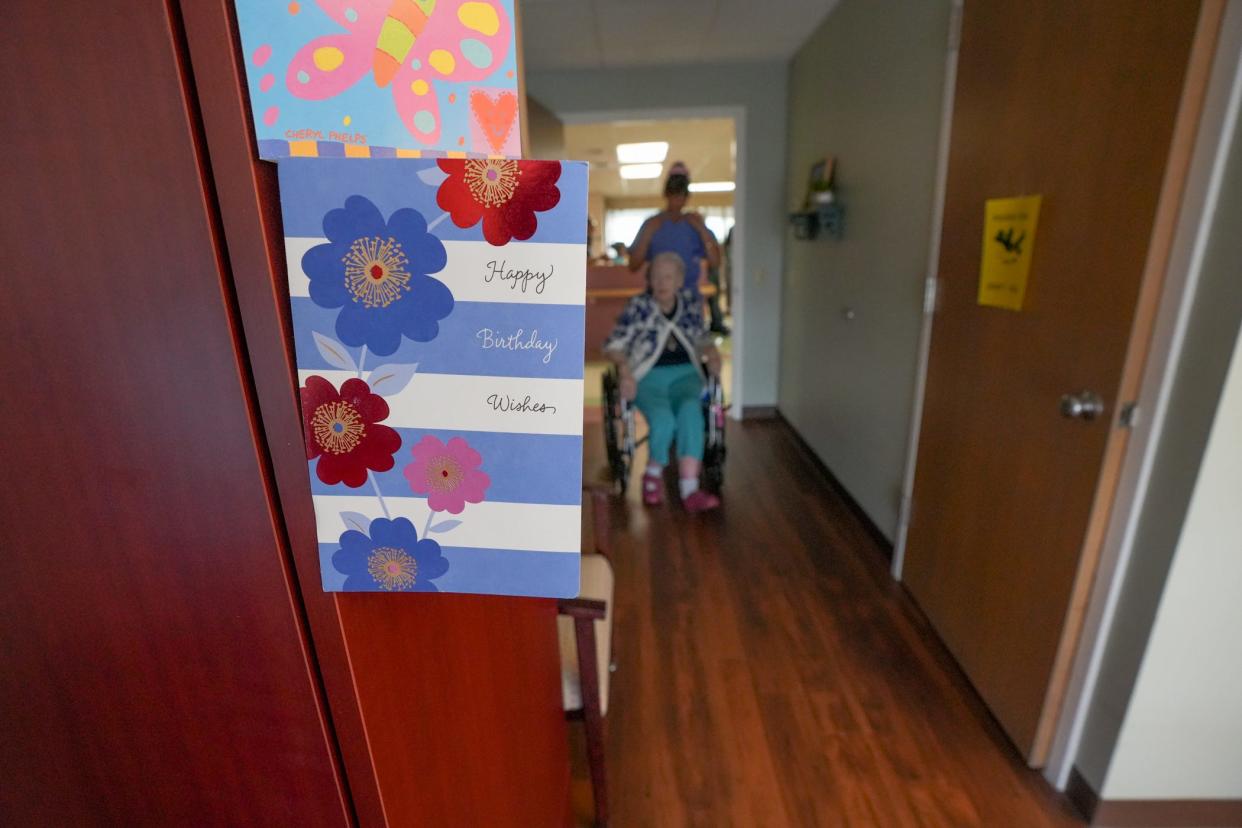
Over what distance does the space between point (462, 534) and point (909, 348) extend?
216 cm

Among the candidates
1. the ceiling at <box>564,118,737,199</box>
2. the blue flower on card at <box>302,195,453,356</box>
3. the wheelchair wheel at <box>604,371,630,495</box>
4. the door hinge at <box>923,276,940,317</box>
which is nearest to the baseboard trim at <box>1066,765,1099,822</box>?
A: the door hinge at <box>923,276,940,317</box>

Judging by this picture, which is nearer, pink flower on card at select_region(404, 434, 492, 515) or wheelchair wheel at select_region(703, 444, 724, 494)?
pink flower on card at select_region(404, 434, 492, 515)

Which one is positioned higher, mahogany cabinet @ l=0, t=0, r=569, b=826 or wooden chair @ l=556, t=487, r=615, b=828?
mahogany cabinet @ l=0, t=0, r=569, b=826

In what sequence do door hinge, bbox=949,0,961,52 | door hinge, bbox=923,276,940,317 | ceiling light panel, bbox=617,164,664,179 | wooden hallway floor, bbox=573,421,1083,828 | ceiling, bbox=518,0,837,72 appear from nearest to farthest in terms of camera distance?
wooden hallway floor, bbox=573,421,1083,828 < door hinge, bbox=949,0,961,52 < door hinge, bbox=923,276,940,317 < ceiling, bbox=518,0,837,72 < ceiling light panel, bbox=617,164,664,179

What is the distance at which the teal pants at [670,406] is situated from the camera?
291 centimetres

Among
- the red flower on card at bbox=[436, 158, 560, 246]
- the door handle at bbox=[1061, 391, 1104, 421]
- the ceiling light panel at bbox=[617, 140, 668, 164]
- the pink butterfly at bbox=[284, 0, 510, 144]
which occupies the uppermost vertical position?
the ceiling light panel at bbox=[617, 140, 668, 164]

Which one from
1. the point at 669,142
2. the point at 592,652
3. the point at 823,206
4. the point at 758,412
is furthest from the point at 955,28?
the point at 669,142

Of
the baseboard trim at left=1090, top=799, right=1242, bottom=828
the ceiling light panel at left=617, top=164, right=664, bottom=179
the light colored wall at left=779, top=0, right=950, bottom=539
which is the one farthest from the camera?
the ceiling light panel at left=617, top=164, right=664, bottom=179

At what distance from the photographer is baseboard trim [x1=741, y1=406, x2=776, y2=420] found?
13.9 ft

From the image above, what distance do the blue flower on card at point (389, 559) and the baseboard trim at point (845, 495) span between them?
232 centimetres

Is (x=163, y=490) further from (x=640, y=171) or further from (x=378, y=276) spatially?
(x=640, y=171)

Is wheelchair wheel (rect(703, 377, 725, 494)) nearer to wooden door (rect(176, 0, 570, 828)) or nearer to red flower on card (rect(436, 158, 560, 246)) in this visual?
wooden door (rect(176, 0, 570, 828))

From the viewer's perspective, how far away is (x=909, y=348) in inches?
86.8

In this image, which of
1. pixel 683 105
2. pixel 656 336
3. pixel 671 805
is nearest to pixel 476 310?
pixel 671 805
